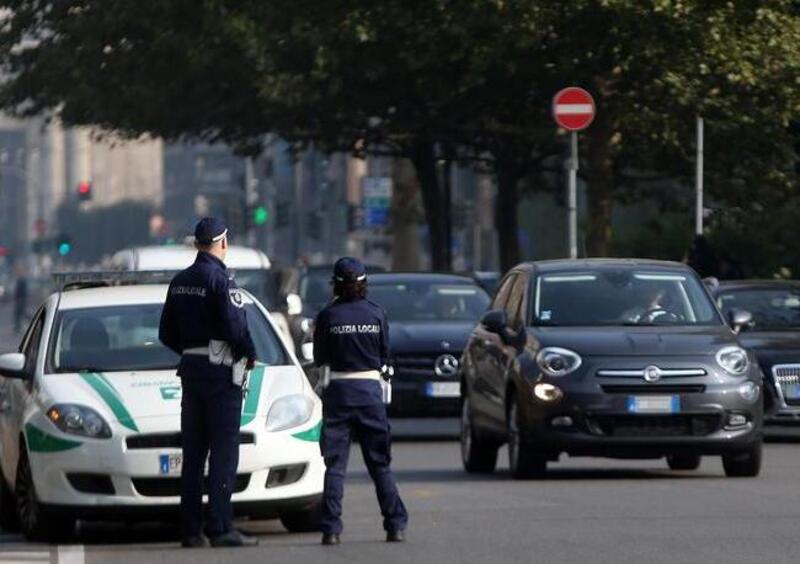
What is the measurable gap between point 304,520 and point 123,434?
135cm

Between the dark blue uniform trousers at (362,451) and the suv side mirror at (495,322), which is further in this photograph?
the suv side mirror at (495,322)

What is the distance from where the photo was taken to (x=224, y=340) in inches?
574

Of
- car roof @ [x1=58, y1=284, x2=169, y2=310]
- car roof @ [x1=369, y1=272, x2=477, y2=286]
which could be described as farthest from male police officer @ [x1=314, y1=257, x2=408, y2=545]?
car roof @ [x1=369, y1=272, x2=477, y2=286]

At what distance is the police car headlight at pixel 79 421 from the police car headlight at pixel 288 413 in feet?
3.03

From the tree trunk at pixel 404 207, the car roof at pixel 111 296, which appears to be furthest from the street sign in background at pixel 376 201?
the car roof at pixel 111 296

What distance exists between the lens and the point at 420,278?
2769 centimetres

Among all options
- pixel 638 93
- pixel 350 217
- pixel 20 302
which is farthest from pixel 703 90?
pixel 20 302

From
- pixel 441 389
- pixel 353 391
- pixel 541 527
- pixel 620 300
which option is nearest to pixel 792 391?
pixel 441 389

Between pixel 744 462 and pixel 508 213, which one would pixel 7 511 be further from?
pixel 508 213

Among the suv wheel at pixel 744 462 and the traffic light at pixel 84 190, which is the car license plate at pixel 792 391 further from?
the traffic light at pixel 84 190

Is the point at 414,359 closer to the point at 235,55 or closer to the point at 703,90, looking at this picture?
the point at 703,90

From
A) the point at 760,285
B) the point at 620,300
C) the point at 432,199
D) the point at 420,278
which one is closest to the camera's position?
the point at 620,300

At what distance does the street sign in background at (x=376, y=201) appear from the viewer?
Result: 64.4 meters

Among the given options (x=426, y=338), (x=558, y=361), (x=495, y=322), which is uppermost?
(x=495, y=322)
